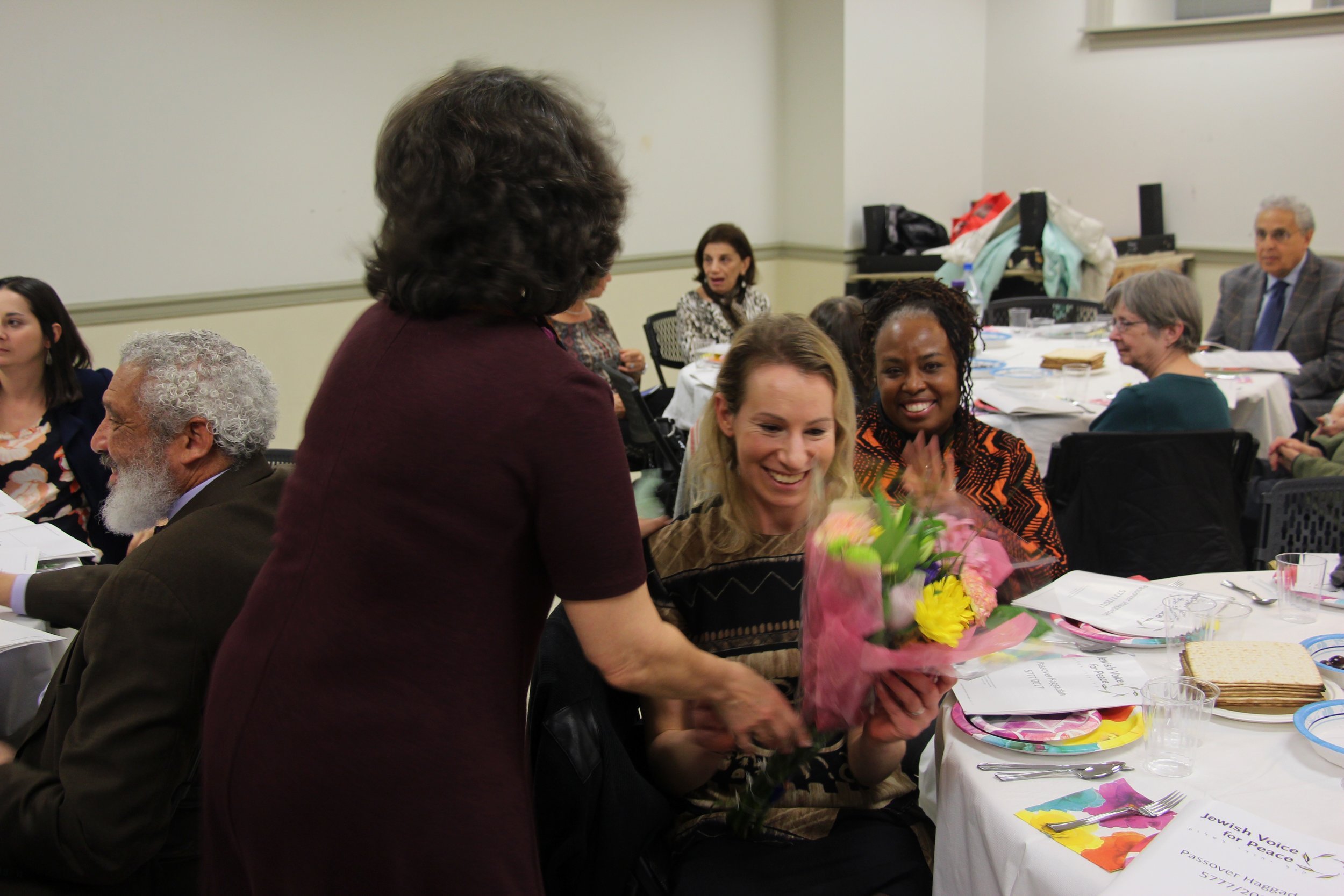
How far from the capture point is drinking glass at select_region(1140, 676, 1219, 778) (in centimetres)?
136

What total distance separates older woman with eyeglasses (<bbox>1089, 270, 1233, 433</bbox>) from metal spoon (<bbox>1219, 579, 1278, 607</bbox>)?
997 millimetres

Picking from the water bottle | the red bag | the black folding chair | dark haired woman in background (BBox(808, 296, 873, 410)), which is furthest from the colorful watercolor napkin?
the red bag

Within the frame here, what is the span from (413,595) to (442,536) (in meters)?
0.08

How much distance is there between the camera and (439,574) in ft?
3.50

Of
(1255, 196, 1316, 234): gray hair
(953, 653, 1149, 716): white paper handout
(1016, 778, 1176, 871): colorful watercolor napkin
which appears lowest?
(1016, 778, 1176, 871): colorful watercolor napkin

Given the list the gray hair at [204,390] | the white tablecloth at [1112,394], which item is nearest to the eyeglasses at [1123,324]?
the white tablecloth at [1112,394]

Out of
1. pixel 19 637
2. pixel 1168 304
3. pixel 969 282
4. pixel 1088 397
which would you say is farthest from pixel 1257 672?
pixel 969 282

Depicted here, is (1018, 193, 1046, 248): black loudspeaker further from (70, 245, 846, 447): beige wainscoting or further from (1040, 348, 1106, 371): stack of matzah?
(1040, 348, 1106, 371): stack of matzah

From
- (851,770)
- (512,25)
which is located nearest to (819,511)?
(851,770)

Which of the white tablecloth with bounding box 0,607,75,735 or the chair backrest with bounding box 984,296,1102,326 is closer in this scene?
the white tablecloth with bounding box 0,607,75,735

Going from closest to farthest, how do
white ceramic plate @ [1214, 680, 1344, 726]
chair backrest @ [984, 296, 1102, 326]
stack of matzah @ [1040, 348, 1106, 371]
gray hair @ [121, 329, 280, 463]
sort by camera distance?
white ceramic plate @ [1214, 680, 1344, 726], gray hair @ [121, 329, 280, 463], stack of matzah @ [1040, 348, 1106, 371], chair backrest @ [984, 296, 1102, 326]

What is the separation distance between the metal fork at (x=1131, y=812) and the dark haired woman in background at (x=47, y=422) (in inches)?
112

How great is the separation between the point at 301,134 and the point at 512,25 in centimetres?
161

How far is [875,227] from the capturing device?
7285 millimetres
